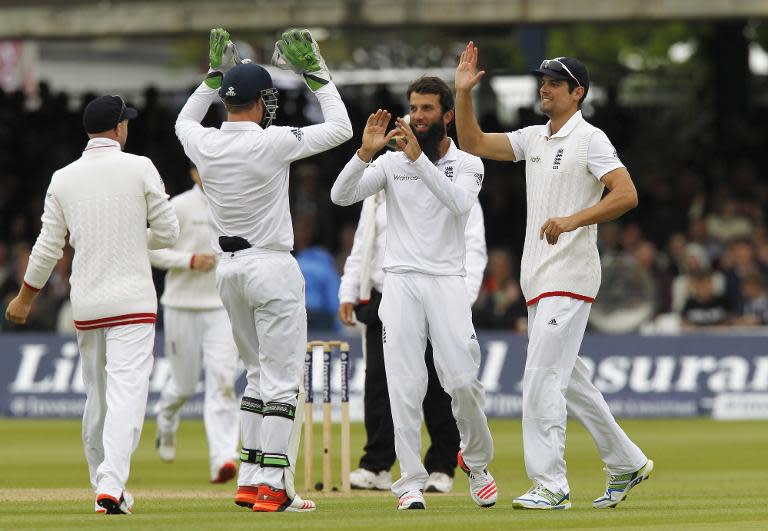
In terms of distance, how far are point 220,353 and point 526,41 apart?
19.9m

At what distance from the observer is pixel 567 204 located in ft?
31.1

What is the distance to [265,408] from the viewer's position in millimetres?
9523

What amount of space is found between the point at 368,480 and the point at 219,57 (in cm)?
345

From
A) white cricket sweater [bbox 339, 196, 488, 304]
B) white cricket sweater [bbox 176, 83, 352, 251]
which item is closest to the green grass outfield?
white cricket sweater [bbox 339, 196, 488, 304]

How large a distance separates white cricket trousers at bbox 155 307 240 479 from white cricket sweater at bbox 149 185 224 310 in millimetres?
87

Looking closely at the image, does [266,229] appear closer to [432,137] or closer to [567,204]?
[432,137]

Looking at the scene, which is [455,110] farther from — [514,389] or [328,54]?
[328,54]

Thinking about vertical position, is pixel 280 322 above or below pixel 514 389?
above

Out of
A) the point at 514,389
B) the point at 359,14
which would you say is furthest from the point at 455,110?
the point at 359,14

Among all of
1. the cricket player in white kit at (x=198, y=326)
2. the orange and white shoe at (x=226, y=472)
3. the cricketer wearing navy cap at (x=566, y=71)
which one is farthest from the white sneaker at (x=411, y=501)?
→ the cricket player in white kit at (x=198, y=326)

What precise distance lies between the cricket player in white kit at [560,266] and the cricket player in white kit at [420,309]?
42 centimetres

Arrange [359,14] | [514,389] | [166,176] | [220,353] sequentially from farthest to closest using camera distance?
[166,176] → [359,14] → [514,389] → [220,353]

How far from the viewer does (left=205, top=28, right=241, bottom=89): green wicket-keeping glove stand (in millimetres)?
9922

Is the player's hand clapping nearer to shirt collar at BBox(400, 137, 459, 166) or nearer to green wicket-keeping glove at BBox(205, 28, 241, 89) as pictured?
shirt collar at BBox(400, 137, 459, 166)
